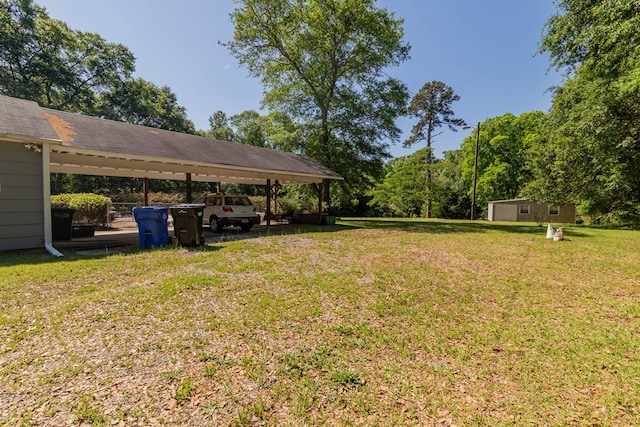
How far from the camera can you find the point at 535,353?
3.10m

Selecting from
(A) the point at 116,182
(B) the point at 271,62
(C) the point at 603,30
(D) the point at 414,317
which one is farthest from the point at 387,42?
(A) the point at 116,182

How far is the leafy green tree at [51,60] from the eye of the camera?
2202 cm

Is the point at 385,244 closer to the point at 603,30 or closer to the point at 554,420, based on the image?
the point at 554,420

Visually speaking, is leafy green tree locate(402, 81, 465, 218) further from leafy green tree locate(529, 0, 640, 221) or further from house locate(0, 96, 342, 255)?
house locate(0, 96, 342, 255)

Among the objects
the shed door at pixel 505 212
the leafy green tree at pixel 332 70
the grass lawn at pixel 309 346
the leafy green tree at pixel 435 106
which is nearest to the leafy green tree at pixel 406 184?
the leafy green tree at pixel 332 70

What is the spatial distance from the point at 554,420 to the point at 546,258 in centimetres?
715

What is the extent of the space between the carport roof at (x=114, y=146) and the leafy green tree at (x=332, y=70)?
22.4 feet

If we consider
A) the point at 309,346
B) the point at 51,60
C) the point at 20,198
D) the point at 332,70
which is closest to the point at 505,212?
the point at 332,70

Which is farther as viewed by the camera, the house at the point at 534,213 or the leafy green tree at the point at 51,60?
the house at the point at 534,213

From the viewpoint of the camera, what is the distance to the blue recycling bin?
25.8ft

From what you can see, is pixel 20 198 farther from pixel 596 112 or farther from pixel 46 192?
pixel 596 112

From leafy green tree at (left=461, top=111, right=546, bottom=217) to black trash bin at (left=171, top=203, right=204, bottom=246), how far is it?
1290 inches

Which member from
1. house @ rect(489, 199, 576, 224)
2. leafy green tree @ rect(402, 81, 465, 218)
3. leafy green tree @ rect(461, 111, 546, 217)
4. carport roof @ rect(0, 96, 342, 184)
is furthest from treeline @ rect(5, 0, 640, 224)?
carport roof @ rect(0, 96, 342, 184)

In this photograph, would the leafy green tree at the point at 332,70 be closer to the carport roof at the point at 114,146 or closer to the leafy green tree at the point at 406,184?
the leafy green tree at the point at 406,184
